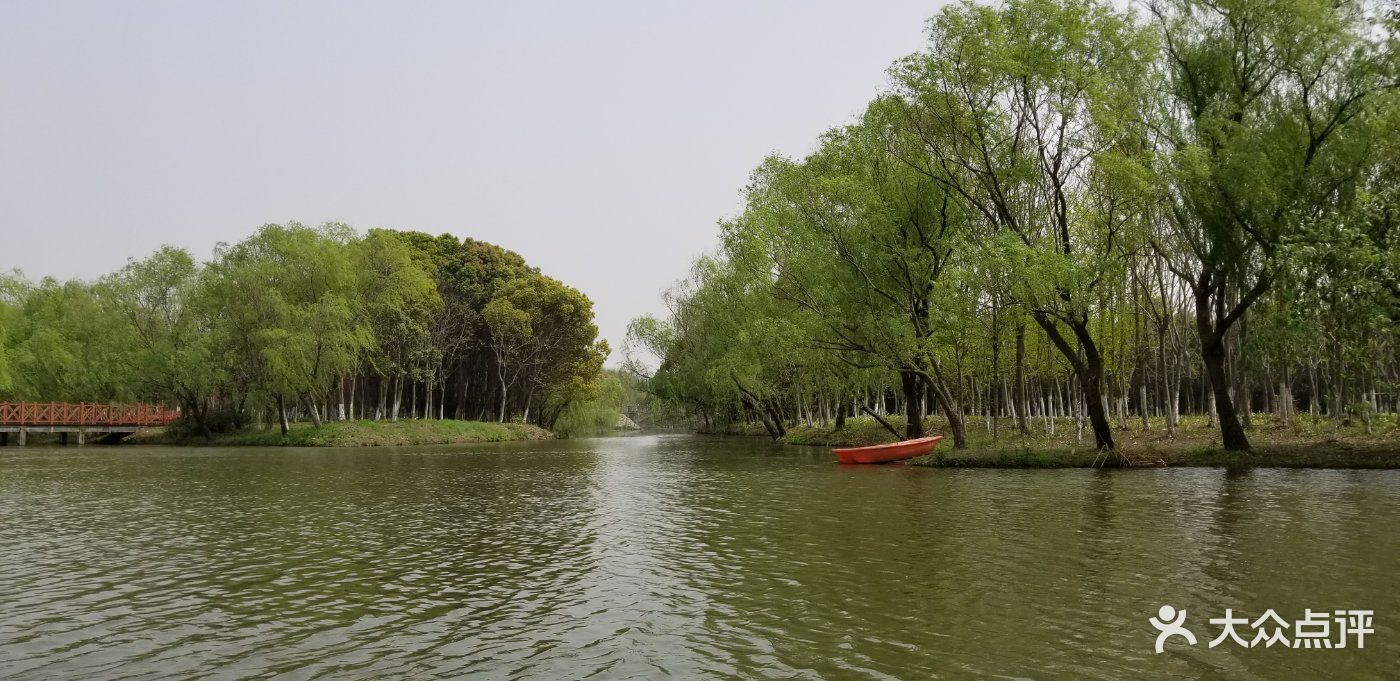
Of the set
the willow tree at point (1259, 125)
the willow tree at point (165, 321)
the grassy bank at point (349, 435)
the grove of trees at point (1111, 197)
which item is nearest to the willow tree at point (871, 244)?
the grove of trees at point (1111, 197)

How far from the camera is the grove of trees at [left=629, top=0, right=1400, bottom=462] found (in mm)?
27141

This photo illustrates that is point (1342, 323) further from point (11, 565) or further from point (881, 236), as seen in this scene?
point (11, 565)

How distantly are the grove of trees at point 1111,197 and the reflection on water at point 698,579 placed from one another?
273 inches

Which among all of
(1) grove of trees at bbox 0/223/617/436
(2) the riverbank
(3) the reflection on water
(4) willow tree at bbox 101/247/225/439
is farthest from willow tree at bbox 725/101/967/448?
(4) willow tree at bbox 101/247/225/439

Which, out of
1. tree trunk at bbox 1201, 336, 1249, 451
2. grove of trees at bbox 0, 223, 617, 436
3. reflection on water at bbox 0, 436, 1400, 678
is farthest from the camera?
grove of trees at bbox 0, 223, 617, 436

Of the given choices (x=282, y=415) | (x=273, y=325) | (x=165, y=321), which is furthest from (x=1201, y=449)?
(x=165, y=321)

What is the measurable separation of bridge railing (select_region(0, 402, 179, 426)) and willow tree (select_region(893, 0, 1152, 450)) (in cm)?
6700

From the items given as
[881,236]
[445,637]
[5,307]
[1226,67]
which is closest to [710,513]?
[445,637]

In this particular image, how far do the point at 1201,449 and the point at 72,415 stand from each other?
76850 millimetres

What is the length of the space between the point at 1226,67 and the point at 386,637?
110 ft

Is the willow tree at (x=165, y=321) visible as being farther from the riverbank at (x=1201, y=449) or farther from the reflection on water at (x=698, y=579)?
the riverbank at (x=1201, y=449)

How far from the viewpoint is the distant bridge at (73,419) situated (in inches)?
2511

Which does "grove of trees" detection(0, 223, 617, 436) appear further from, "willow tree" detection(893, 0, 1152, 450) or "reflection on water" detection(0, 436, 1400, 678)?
"willow tree" detection(893, 0, 1152, 450)

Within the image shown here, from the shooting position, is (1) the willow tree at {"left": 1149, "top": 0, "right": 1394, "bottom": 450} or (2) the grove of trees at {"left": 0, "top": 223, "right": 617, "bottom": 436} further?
(2) the grove of trees at {"left": 0, "top": 223, "right": 617, "bottom": 436}
